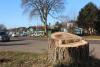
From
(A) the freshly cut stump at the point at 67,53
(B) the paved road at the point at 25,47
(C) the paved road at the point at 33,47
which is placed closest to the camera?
(A) the freshly cut stump at the point at 67,53

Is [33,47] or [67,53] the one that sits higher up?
[67,53]

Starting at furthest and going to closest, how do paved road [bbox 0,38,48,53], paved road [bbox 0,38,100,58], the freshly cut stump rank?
paved road [bbox 0,38,48,53]
paved road [bbox 0,38,100,58]
the freshly cut stump

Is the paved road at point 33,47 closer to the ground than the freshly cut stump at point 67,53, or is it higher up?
closer to the ground

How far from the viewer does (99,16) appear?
91688 mm

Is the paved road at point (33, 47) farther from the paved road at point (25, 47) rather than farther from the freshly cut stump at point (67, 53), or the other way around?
the freshly cut stump at point (67, 53)

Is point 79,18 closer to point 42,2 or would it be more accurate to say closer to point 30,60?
point 42,2

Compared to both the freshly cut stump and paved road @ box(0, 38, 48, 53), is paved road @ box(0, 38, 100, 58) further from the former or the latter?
the freshly cut stump

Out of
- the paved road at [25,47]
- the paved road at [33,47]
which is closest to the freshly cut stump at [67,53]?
the paved road at [33,47]

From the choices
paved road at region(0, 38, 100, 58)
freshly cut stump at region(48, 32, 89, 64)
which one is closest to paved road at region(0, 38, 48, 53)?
paved road at region(0, 38, 100, 58)

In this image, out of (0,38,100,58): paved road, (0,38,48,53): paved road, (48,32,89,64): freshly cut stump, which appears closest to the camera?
(48,32,89,64): freshly cut stump

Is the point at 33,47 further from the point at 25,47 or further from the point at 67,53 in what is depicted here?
the point at 67,53

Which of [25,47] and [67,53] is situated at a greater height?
[67,53]

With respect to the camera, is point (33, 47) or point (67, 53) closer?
point (67, 53)

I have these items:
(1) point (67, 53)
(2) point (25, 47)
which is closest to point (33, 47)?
(2) point (25, 47)
